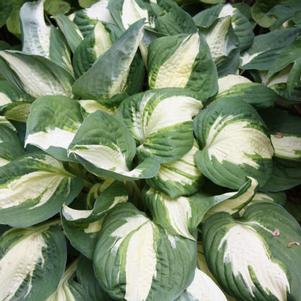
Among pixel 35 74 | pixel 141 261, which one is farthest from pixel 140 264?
pixel 35 74

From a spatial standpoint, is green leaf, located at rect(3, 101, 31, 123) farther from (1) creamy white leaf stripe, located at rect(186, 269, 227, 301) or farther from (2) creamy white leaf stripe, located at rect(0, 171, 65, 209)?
(1) creamy white leaf stripe, located at rect(186, 269, 227, 301)

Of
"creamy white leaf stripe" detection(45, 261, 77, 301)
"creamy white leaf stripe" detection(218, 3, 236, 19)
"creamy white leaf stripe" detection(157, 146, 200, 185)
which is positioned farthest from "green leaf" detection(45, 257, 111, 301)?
"creamy white leaf stripe" detection(218, 3, 236, 19)

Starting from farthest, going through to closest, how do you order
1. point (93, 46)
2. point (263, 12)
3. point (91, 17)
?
point (263, 12) < point (91, 17) < point (93, 46)

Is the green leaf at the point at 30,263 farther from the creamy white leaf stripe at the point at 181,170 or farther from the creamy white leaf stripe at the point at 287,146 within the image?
the creamy white leaf stripe at the point at 287,146

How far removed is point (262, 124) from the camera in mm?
939

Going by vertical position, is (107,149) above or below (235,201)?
above

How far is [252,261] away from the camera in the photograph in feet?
2.67

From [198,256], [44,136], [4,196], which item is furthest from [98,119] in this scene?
[198,256]

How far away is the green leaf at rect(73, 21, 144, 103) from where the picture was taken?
912 mm

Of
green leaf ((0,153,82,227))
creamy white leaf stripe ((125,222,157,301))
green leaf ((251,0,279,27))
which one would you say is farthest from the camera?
green leaf ((251,0,279,27))

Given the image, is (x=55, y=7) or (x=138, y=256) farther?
(x=55, y=7)

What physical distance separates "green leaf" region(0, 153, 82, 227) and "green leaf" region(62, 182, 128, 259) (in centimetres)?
6

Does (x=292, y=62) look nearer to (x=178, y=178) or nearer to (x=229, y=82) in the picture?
(x=229, y=82)

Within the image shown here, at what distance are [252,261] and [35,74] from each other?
545 millimetres
